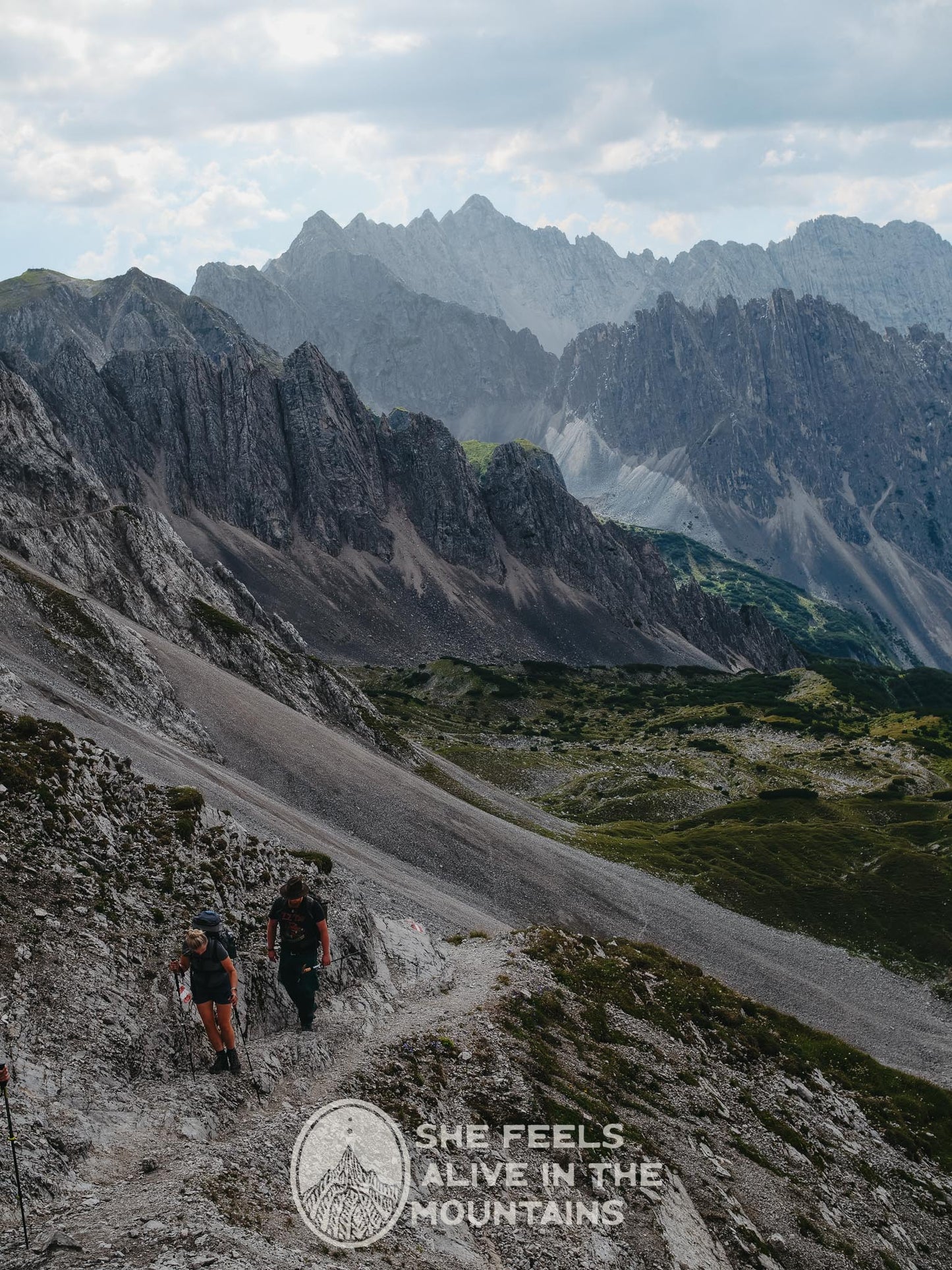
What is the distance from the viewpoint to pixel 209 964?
907 inches

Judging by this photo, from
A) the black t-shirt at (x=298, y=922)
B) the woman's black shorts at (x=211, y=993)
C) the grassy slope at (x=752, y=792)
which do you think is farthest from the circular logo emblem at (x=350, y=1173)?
the grassy slope at (x=752, y=792)

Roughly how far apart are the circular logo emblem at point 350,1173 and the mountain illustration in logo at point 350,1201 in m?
0.01

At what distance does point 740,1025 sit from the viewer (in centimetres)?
4078

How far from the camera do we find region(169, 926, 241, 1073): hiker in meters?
22.9

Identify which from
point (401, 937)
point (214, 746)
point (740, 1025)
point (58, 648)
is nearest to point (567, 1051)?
point (401, 937)

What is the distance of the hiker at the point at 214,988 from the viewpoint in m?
22.9

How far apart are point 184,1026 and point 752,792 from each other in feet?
405

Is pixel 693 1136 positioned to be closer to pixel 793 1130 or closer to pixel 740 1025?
pixel 793 1130

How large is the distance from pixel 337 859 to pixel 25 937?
107 feet

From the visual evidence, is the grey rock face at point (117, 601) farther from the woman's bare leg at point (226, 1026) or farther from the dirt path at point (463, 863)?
the woman's bare leg at point (226, 1026)

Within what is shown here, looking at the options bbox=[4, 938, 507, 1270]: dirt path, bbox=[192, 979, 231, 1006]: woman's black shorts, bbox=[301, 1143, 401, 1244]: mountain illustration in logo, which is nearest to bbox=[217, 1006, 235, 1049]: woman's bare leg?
bbox=[192, 979, 231, 1006]: woman's black shorts

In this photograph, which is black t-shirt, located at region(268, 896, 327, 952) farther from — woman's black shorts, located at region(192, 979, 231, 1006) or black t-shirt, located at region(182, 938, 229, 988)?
woman's black shorts, located at region(192, 979, 231, 1006)

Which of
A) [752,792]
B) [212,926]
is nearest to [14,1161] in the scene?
[212,926]

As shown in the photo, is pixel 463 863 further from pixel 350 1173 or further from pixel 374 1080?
pixel 350 1173
